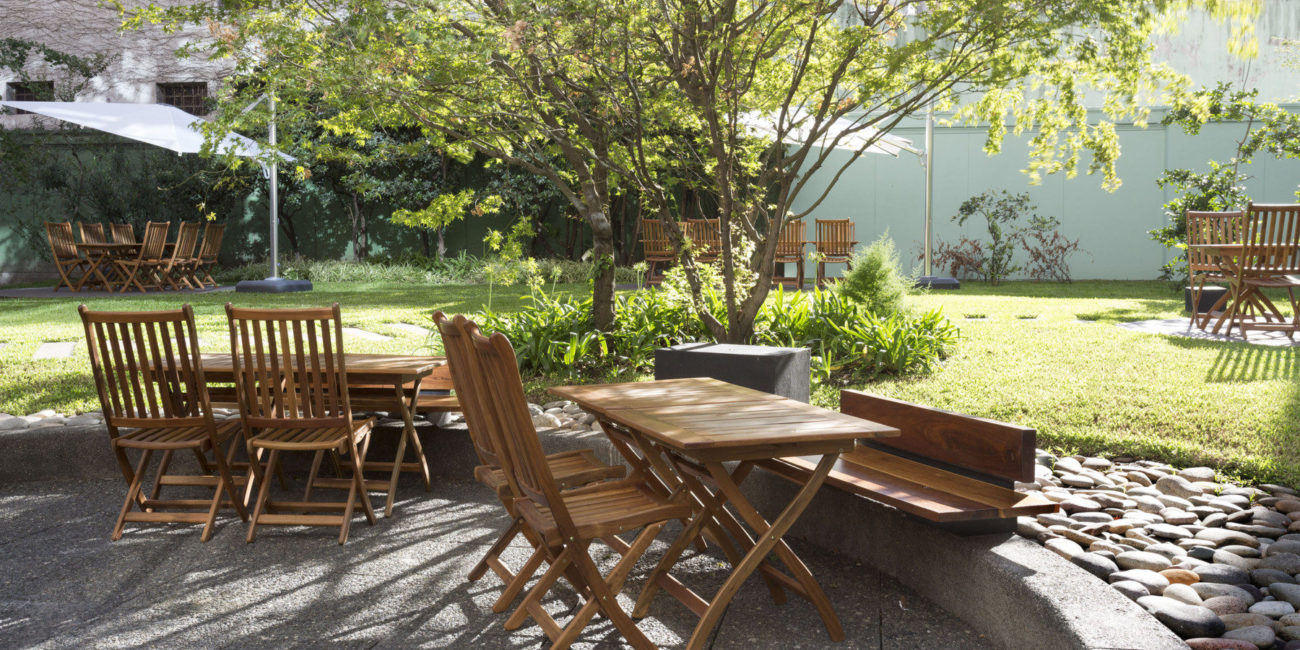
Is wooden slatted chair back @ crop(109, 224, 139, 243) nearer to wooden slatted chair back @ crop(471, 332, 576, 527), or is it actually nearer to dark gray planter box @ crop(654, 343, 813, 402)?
dark gray planter box @ crop(654, 343, 813, 402)

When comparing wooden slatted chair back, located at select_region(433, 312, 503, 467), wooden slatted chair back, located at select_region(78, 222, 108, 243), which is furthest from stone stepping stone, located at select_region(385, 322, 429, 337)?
wooden slatted chair back, located at select_region(78, 222, 108, 243)

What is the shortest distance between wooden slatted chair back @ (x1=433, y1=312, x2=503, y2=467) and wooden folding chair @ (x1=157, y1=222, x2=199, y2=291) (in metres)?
12.1

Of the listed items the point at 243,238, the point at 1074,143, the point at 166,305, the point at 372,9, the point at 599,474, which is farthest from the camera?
the point at 243,238

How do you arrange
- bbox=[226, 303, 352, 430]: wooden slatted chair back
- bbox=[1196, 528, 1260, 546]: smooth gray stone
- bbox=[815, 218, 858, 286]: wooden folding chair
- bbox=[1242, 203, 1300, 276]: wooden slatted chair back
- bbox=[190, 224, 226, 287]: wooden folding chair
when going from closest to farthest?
bbox=[1196, 528, 1260, 546]: smooth gray stone
bbox=[226, 303, 352, 430]: wooden slatted chair back
bbox=[1242, 203, 1300, 276]: wooden slatted chair back
bbox=[815, 218, 858, 286]: wooden folding chair
bbox=[190, 224, 226, 287]: wooden folding chair

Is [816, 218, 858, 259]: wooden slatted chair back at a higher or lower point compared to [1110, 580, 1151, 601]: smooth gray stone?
higher

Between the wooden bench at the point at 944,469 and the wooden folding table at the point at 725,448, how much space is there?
26cm

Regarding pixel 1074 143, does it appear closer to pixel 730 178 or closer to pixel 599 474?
pixel 730 178

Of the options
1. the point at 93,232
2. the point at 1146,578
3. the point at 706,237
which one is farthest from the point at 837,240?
the point at 93,232

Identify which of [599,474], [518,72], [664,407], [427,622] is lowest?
[427,622]

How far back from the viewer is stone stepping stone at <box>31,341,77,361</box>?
22.0 ft

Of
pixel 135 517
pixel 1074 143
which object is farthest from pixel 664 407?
pixel 1074 143

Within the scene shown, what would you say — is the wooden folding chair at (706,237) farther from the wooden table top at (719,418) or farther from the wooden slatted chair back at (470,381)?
the wooden slatted chair back at (470,381)

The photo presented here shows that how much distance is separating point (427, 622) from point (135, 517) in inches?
63.4

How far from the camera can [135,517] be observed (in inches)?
144
